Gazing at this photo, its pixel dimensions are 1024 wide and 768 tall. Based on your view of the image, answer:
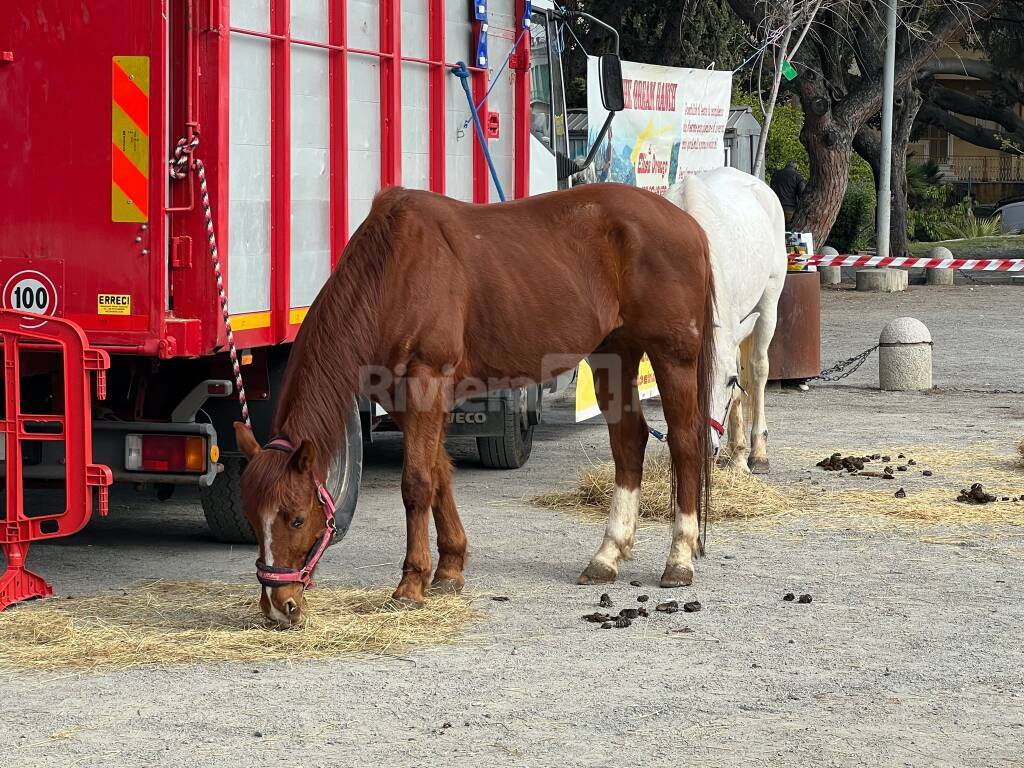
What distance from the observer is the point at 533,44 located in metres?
9.84

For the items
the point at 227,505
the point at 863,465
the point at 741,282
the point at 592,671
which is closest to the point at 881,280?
the point at 863,465

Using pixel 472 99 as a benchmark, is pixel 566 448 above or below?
below

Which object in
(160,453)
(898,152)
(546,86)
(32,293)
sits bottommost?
(160,453)

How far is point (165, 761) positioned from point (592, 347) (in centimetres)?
291

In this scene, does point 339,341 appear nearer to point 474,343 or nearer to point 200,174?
point 474,343

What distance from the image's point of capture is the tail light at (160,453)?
6.57 meters

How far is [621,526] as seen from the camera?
7.02 metres

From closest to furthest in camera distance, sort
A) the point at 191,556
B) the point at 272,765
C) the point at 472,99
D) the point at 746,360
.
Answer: the point at 272,765 < the point at 191,556 < the point at 472,99 < the point at 746,360

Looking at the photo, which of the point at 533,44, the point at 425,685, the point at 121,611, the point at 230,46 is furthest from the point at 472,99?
the point at 425,685

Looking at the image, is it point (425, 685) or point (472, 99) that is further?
point (472, 99)

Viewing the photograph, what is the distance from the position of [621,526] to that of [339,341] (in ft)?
5.83

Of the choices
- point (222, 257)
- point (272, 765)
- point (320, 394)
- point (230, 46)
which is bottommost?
point (272, 765)

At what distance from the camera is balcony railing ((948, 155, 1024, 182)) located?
4816cm

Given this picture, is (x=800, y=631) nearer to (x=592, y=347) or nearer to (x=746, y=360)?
(x=592, y=347)
